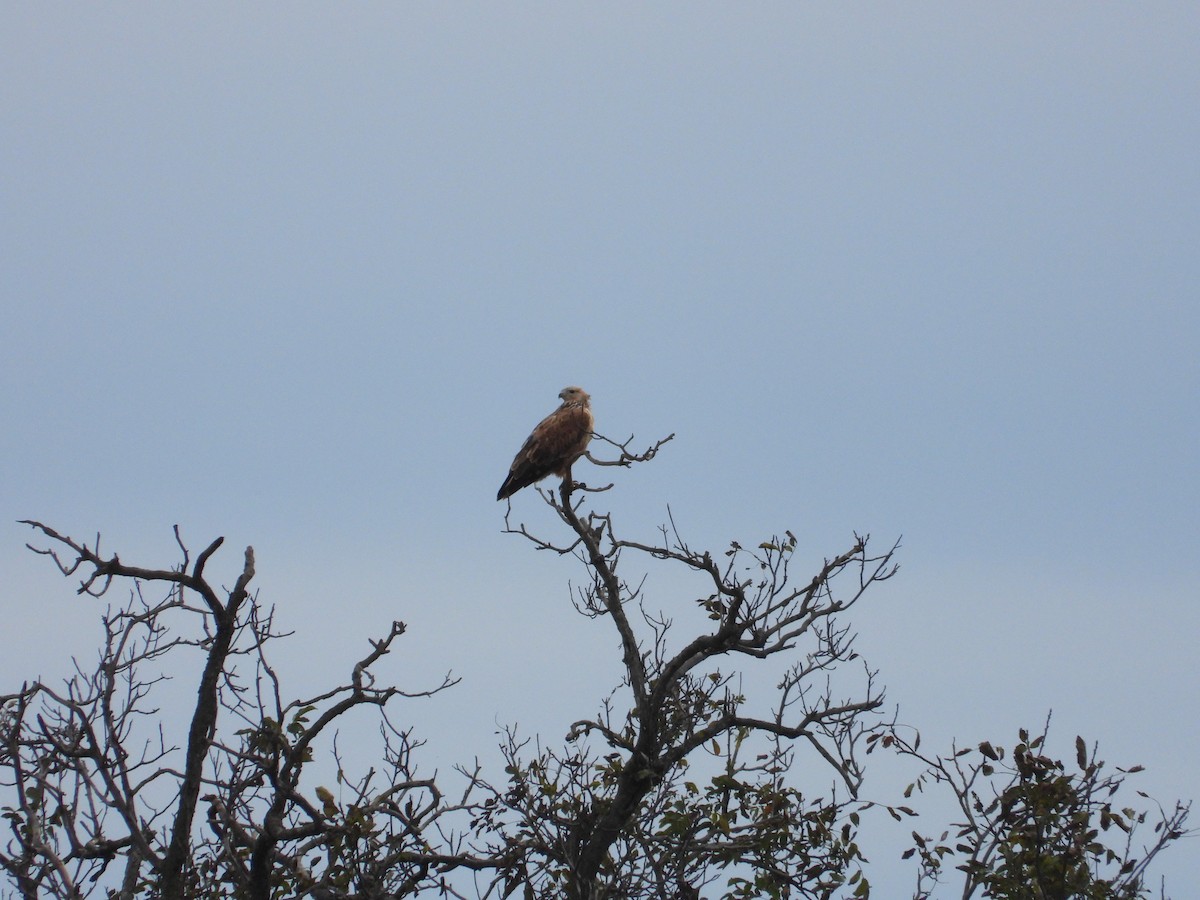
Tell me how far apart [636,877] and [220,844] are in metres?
2.51

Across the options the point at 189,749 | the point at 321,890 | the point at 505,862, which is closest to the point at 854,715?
the point at 505,862

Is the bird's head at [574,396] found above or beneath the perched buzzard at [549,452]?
above

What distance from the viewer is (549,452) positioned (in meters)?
11.1

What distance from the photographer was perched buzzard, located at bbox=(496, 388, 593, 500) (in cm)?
1105

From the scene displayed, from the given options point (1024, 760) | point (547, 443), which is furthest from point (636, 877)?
point (547, 443)

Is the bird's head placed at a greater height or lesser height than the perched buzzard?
greater

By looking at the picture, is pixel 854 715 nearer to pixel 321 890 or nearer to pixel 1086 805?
pixel 1086 805

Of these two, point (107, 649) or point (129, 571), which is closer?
point (129, 571)

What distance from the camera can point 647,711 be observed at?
8125mm

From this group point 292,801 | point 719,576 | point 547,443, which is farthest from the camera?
point 547,443

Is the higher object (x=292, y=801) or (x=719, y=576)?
(x=719, y=576)

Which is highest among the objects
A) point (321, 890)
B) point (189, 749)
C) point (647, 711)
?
point (647, 711)

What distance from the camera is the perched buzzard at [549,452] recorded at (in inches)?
435

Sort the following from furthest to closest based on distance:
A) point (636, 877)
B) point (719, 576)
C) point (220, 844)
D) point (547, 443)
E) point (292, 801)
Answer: point (547, 443)
point (719, 576)
point (636, 877)
point (220, 844)
point (292, 801)
